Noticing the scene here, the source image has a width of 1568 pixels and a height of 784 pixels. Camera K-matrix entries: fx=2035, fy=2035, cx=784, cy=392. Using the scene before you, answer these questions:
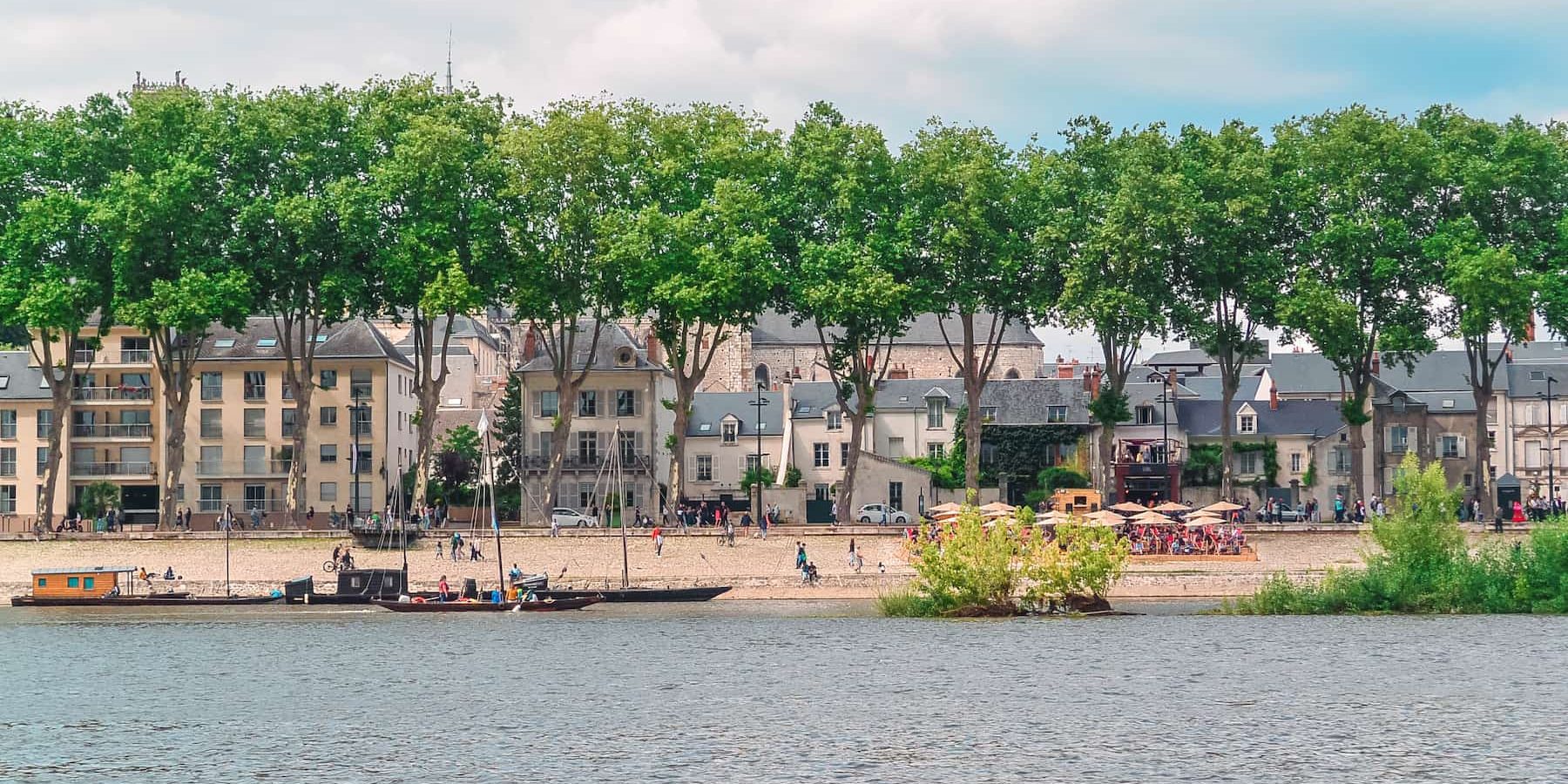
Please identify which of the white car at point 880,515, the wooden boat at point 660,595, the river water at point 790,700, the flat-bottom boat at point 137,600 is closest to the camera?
the river water at point 790,700

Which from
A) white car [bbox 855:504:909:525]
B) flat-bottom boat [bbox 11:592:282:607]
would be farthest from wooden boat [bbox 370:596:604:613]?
white car [bbox 855:504:909:525]

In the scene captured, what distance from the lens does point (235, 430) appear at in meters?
106

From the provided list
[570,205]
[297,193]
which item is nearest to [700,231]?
[570,205]

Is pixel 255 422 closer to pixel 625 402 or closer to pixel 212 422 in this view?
pixel 212 422

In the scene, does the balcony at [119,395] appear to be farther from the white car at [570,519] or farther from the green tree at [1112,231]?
the green tree at [1112,231]

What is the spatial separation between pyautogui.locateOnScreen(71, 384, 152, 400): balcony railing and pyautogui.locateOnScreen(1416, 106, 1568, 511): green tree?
64884 mm

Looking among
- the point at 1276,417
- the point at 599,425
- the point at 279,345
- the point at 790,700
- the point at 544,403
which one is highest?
the point at 279,345

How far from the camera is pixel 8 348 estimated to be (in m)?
113

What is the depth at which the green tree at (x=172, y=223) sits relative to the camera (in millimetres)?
83938

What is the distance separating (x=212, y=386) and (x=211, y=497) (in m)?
5.87

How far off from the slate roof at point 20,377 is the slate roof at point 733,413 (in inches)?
Answer: 1360

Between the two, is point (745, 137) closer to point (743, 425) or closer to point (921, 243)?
point (921, 243)

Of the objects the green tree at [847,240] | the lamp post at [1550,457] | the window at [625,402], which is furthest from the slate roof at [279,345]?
the lamp post at [1550,457]

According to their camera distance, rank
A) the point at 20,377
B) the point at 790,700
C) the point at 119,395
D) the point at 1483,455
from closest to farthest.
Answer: the point at 790,700 → the point at 1483,455 → the point at 119,395 → the point at 20,377
